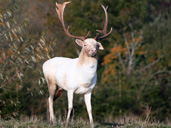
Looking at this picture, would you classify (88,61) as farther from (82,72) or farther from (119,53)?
(119,53)

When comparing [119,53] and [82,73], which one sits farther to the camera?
[119,53]

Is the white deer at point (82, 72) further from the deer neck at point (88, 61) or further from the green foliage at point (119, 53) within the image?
the green foliage at point (119, 53)

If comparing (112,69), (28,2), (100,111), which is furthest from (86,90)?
(28,2)

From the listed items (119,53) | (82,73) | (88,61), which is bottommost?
(119,53)

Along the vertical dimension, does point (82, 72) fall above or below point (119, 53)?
above

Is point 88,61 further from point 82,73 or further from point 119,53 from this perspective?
point 119,53

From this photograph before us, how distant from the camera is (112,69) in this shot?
2112 centimetres

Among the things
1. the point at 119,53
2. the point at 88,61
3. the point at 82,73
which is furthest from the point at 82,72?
the point at 119,53

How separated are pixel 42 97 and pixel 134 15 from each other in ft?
30.2

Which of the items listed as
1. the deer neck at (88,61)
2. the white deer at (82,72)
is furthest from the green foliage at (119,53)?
the deer neck at (88,61)

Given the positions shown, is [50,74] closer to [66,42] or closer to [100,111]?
[100,111]

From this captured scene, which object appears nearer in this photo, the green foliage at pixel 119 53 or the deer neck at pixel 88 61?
the deer neck at pixel 88 61

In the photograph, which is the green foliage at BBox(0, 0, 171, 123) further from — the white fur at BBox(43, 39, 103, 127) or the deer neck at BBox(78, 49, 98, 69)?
the deer neck at BBox(78, 49, 98, 69)

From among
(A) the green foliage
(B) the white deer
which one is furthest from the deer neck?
(A) the green foliage
